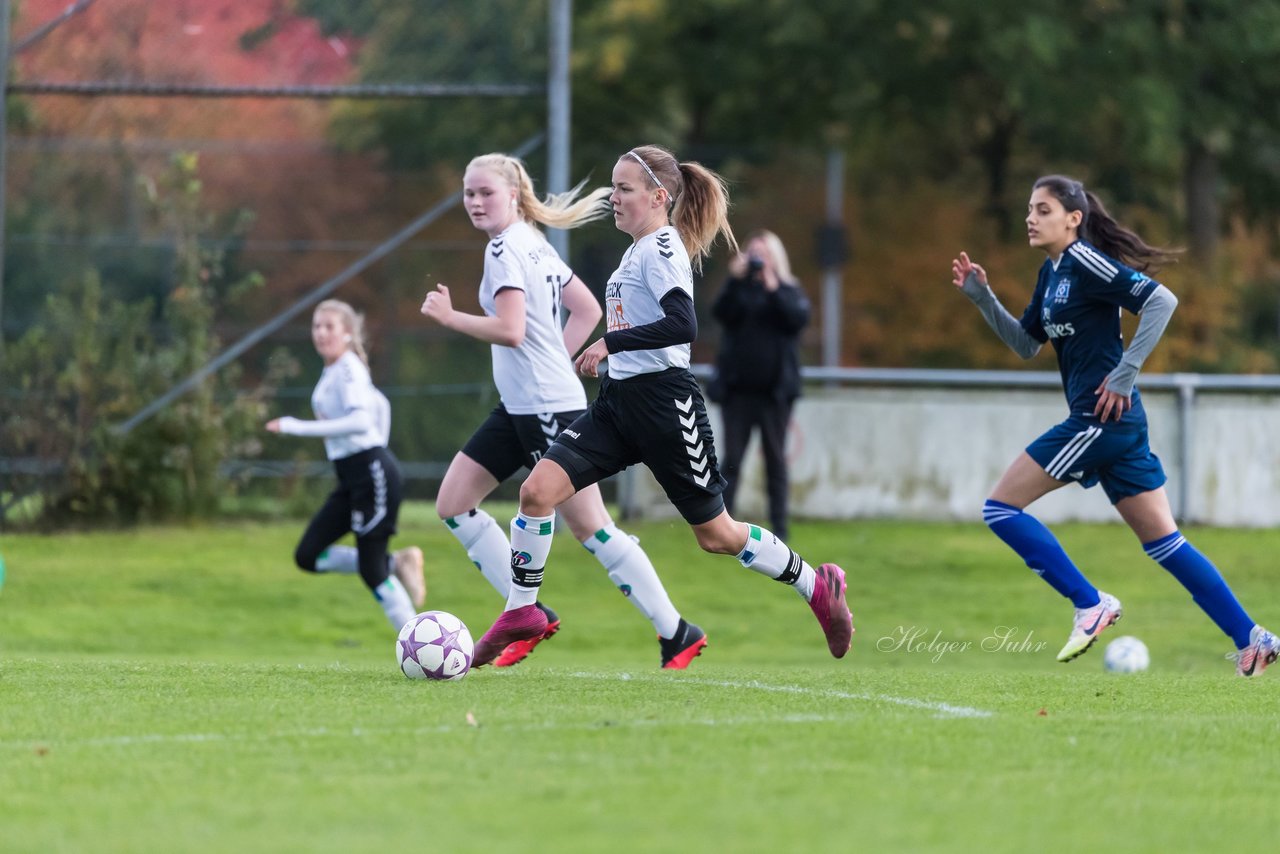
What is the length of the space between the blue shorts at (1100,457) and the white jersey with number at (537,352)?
204 cm

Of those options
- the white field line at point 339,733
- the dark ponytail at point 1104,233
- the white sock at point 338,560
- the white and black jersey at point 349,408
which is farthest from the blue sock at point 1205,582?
the white sock at point 338,560

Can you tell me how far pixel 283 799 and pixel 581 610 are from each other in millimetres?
8498

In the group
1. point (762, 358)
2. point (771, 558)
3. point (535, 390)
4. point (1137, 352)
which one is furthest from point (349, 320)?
point (1137, 352)

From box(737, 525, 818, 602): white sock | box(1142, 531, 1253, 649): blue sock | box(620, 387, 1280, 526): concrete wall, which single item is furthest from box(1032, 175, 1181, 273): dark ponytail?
box(620, 387, 1280, 526): concrete wall

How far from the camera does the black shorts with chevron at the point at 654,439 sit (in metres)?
Result: 7.07

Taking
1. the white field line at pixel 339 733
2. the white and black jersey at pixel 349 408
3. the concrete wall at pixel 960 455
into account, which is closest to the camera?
the white field line at pixel 339 733

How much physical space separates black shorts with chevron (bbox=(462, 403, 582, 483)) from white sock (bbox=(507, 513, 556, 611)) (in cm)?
61

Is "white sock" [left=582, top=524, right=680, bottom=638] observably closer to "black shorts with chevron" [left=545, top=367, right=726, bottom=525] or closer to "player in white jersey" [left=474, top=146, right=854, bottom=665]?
"player in white jersey" [left=474, top=146, right=854, bottom=665]

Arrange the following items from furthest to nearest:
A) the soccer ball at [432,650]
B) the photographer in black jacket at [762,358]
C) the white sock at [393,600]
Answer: the photographer in black jacket at [762,358]
the white sock at [393,600]
the soccer ball at [432,650]

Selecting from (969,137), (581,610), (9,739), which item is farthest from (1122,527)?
(969,137)

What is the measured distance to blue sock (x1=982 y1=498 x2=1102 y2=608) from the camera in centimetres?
812

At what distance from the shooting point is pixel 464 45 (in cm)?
1502

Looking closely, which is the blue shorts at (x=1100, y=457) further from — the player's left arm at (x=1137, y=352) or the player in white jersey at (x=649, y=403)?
the player in white jersey at (x=649, y=403)

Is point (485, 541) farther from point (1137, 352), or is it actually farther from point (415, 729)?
point (1137, 352)
